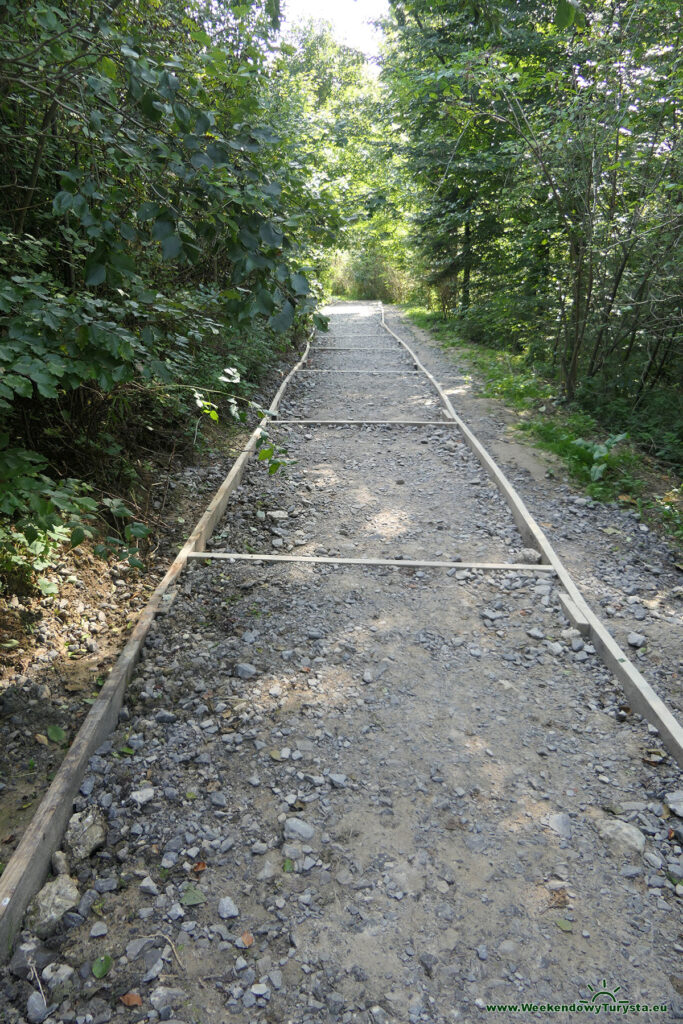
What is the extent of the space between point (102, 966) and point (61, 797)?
59 cm

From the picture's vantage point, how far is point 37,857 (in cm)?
203

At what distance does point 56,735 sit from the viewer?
257 cm

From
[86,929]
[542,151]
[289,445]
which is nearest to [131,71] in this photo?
[86,929]

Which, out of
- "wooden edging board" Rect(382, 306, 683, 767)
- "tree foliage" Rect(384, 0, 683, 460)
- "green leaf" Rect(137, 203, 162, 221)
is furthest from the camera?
"tree foliage" Rect(384, 0, 683, 460)

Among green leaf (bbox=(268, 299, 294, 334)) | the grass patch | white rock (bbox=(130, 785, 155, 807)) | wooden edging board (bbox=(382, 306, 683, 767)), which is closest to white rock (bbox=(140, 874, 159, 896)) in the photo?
white rock (bbox=(130, 785, 155, 807))

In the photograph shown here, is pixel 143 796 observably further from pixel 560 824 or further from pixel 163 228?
pixel 163 228

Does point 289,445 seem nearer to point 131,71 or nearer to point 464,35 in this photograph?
point 131,71

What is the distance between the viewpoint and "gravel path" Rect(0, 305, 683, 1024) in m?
1.84

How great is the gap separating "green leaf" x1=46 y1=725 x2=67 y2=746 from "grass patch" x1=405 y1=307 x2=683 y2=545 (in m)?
4.35

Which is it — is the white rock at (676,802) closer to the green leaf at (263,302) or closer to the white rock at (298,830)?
the white rock at (298,830)

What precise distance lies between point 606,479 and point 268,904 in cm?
486

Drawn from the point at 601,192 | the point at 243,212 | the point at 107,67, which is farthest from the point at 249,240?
the point at 601,192

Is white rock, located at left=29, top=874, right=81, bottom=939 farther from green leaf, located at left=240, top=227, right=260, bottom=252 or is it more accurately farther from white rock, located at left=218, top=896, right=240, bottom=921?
green leaf, located at left=240, top=227, right=260, bottom=252

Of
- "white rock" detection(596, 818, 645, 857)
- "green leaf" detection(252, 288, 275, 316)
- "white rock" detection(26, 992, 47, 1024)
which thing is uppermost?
"green leaf" detection(252, 288, 275, 316)
